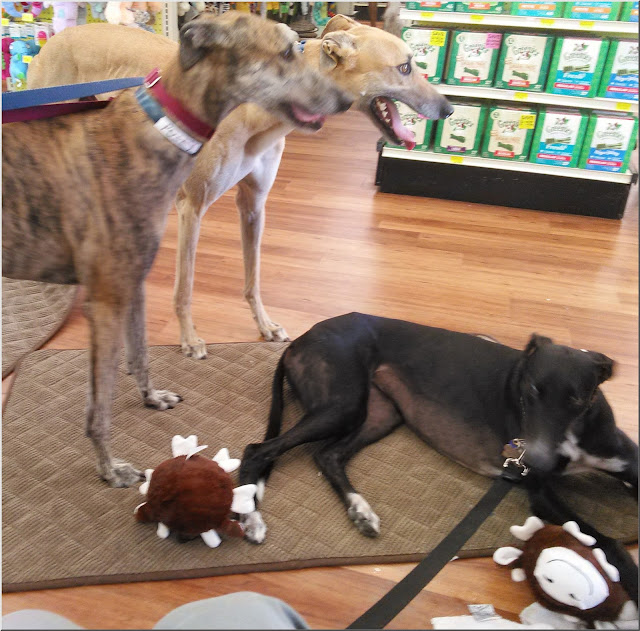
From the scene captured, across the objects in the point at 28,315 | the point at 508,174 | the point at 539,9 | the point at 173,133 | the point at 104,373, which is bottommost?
the point at 28,315

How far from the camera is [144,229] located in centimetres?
151

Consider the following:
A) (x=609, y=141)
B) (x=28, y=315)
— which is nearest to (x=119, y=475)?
(x=28, y=315)

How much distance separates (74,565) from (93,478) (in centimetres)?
30

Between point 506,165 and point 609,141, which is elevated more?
point 609,141

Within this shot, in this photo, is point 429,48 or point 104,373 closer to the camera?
point 104,373

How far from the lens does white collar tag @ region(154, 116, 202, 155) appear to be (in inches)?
57.2

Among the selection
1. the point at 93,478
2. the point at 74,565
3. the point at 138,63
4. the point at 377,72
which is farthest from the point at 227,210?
the point at 74,565

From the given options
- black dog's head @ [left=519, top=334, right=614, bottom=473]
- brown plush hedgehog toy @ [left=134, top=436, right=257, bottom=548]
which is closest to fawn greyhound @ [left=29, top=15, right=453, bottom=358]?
brown plush hedgehog toy @ [left=134, top=436, right=257, bottom=548]

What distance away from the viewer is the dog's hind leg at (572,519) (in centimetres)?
147

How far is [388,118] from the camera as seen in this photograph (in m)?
2.24

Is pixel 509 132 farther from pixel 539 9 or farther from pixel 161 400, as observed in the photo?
pixel 161 400

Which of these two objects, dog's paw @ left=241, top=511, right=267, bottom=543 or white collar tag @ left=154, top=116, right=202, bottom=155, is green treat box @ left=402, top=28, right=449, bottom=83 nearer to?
white collar tag @ left=154, top=116, right=202, bottom=155

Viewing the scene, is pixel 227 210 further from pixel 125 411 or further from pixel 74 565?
pixel 74 565

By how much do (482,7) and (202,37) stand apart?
276 cm
